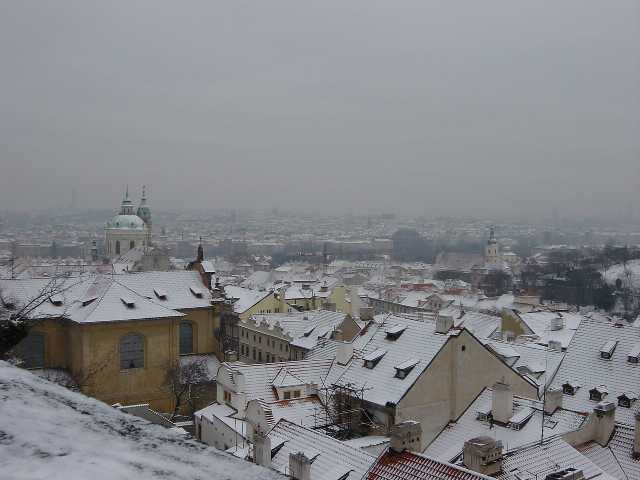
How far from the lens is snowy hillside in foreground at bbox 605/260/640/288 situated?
11869 centimetres

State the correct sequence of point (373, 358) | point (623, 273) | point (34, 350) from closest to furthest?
point (373, 358) < point (34, 350) < point (623, 273)

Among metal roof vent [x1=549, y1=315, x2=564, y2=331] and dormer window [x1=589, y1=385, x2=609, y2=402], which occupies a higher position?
Answer: dormer window [x1=589, y1=385, x2=609, y2=402]

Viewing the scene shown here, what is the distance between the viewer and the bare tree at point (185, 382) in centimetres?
3603

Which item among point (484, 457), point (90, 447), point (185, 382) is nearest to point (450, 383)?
point (484, 457)

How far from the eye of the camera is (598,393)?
26281 millimetres

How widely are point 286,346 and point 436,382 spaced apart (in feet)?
77.4

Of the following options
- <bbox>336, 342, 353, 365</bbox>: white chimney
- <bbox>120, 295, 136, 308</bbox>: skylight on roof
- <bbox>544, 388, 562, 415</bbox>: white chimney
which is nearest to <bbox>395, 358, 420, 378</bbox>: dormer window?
<bbox>336, 342, 353, 365</bbox>: white chimney

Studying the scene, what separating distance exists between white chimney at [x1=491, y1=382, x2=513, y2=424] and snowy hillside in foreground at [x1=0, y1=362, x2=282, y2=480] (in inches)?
802

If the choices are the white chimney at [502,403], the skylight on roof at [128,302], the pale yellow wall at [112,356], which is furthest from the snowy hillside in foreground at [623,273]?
the white chimney at [502,403]

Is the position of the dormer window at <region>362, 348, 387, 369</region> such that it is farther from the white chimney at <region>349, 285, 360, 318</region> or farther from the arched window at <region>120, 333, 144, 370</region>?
the white chimney at <region>349, 285, 360, 318</region>

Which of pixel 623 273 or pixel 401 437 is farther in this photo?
pixel 623 273

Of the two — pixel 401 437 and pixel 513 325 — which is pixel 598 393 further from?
pixel 513 325

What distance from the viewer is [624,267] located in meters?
126

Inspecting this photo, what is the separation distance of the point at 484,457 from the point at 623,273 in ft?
376
